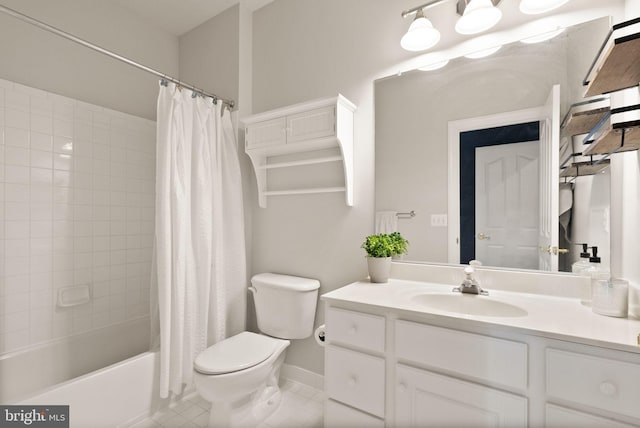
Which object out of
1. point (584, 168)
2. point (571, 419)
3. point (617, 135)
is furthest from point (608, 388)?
point (584, 168)

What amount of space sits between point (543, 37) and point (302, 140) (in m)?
1.26

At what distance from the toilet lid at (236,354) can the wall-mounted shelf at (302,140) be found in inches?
37.0

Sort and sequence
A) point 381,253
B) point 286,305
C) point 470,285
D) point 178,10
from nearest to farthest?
point 470,285
point 381,253
point 286,305
point 178,10

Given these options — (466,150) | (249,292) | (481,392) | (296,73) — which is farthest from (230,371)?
(296,73)

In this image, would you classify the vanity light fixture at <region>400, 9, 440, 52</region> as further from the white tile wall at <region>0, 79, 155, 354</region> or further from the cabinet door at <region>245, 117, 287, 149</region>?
the white tile wall at <region>0, 79, 155, 354</region>

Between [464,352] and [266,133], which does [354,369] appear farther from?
[266,133]

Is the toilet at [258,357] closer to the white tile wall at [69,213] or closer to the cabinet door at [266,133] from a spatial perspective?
the cabinet door at [266,133]

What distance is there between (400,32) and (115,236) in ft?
7.83

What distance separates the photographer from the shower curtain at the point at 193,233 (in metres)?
1.77

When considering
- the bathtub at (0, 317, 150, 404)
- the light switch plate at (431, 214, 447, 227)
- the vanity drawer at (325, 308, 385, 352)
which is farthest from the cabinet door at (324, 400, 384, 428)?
the bathtub at (0, 317, 150, 404)

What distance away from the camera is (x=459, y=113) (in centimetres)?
158

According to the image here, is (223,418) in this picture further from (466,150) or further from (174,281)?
(466,150)

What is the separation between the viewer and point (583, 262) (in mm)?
1305

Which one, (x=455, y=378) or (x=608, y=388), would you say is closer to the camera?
(x=608, y=388)
